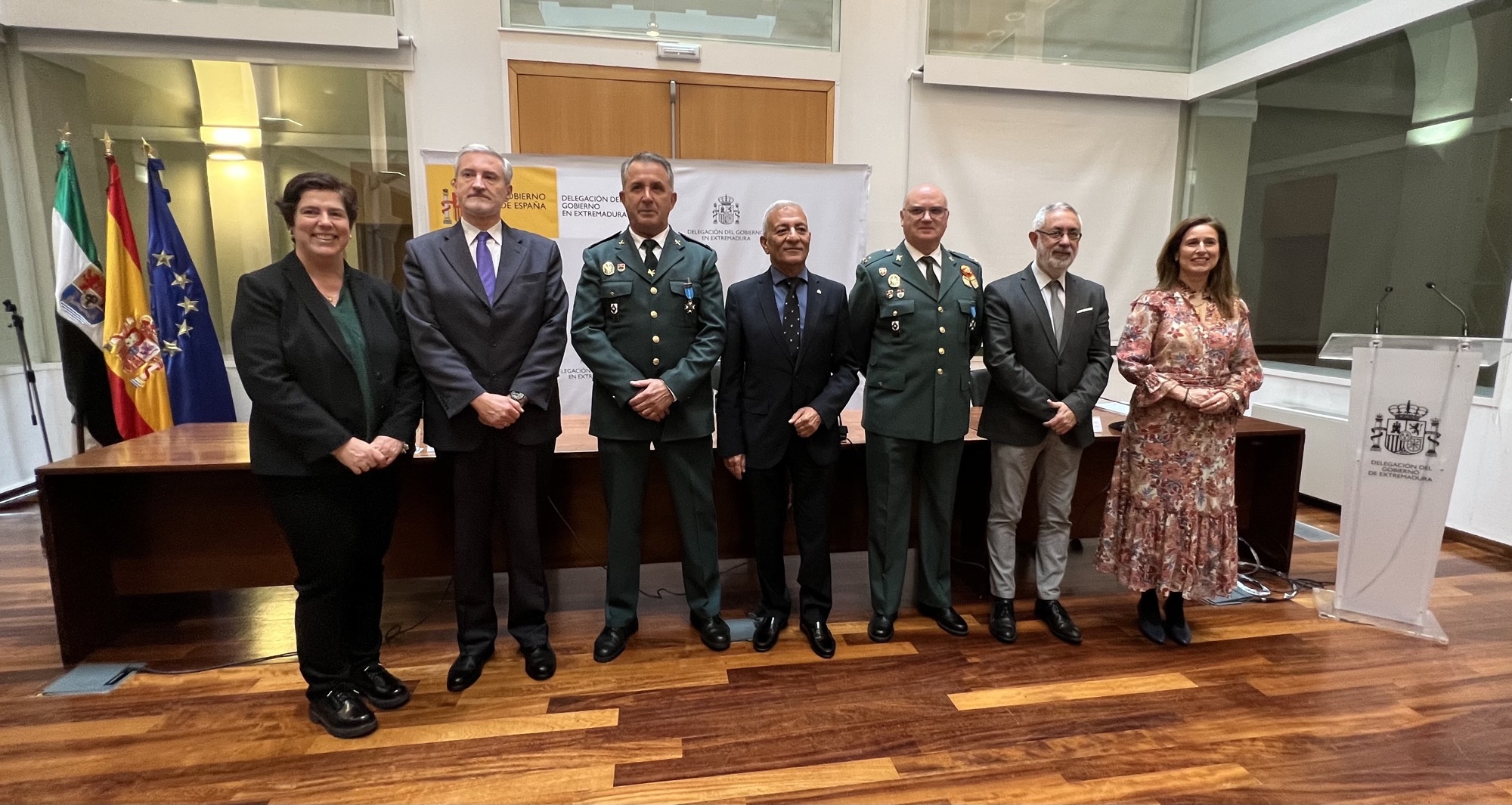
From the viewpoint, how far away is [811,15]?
429cm

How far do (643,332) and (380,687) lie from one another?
4.27 feet

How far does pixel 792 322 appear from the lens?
2.20 meters

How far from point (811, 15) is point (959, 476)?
3111 mm

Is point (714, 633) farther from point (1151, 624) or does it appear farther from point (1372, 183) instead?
point (1372, 183)

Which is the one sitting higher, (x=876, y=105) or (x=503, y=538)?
(x=876, y=105)

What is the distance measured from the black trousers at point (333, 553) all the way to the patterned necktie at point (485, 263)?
0.59m

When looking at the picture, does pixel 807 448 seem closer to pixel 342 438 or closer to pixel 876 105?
pixel 342 438

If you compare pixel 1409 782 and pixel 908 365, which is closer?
pixel 1409 782

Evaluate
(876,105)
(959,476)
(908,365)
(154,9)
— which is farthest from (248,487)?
(876,105)

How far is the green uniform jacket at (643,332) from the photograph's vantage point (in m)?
2.11

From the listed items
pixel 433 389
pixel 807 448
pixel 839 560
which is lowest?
pixel 839 560

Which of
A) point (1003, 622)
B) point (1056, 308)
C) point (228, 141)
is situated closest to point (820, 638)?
point (1003, 622)

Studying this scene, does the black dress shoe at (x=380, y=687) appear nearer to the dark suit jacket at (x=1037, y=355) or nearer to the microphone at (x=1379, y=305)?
the dark suit jacket at (x=1037, y=355)

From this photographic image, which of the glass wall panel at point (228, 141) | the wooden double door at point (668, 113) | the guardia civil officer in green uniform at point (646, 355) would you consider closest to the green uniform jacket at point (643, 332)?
the guardia civil officer in green uniform at point (646, 355)
